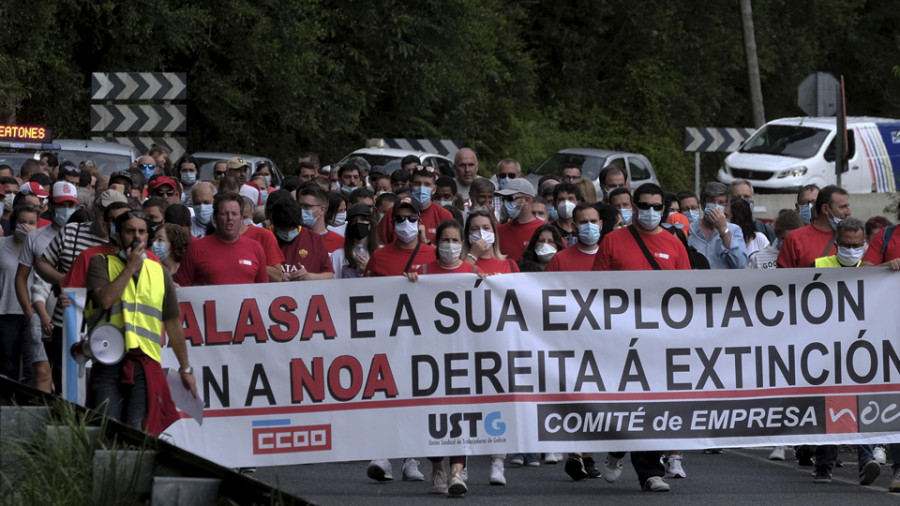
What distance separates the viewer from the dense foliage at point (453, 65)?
29312 mm

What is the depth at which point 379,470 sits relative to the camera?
11.7 m

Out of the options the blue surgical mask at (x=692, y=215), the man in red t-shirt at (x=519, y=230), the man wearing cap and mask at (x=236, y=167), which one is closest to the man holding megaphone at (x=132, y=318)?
the man in red t-shirt at (x=519, y=230)

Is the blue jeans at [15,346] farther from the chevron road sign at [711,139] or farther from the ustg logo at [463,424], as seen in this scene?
the chevron road sign at [711,139]

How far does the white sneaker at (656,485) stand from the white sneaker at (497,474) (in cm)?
89

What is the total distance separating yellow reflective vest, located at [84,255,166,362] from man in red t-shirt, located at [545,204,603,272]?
9.40 feet

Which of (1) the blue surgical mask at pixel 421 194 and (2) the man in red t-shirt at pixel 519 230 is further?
(1) the blue surgical mask at pixel 421 194

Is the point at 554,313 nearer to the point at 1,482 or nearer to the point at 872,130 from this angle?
the point at 1,482

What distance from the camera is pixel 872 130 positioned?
3372cm

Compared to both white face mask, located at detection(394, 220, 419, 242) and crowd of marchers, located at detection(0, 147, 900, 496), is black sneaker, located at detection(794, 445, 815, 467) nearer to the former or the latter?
crowd of marchers, located at detection(0, 147, 900, 496)

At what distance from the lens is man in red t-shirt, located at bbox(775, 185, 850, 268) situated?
487 inches

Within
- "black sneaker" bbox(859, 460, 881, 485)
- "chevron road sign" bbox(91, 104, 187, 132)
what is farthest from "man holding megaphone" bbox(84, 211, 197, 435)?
"chevron road sign" bbox(91, 104, 187, 132)

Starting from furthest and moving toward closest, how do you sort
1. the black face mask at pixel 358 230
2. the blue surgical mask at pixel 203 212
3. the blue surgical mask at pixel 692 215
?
the blue surgical mask at pixel 692 215
the blue surgical mask at pixel 203 212
the black face mask at pixel 358 230

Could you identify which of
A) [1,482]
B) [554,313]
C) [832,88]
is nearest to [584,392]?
[554,313]

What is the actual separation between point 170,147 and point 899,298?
14.5 metres
